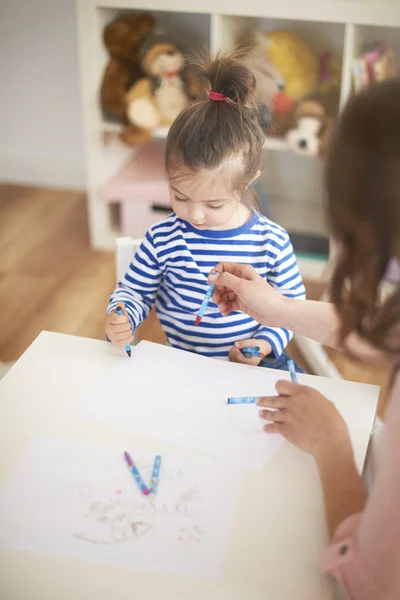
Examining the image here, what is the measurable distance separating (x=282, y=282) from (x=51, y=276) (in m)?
1.26

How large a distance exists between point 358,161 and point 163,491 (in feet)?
1.47

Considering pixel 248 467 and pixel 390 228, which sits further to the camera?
pixel 248 467

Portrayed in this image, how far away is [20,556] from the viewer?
0.72 meters

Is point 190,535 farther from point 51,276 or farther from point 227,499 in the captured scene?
point 51,276

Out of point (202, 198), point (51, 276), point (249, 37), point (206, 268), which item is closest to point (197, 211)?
point (202, 198)

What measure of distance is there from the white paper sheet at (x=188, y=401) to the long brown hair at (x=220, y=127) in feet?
1.03

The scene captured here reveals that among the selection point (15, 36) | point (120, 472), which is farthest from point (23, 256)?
point (120, 472)

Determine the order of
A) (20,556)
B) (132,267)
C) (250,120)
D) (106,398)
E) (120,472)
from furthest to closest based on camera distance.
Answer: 1. (132,267)
2. (250,120)
3. (106,398)
4. (120,472)
5. (20,556)

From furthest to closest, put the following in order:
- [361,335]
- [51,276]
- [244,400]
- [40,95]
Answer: [40,95] < [51,276] < [244,400] < [361,335]

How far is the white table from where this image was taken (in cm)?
69

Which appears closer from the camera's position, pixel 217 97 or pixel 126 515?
pixel 126 515

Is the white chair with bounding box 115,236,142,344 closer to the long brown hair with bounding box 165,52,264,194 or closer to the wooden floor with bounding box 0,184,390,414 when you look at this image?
the long brown hair with bounding box 165,52,264,194

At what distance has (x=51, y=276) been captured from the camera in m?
2.30

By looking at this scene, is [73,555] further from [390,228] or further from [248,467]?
[390,228]
